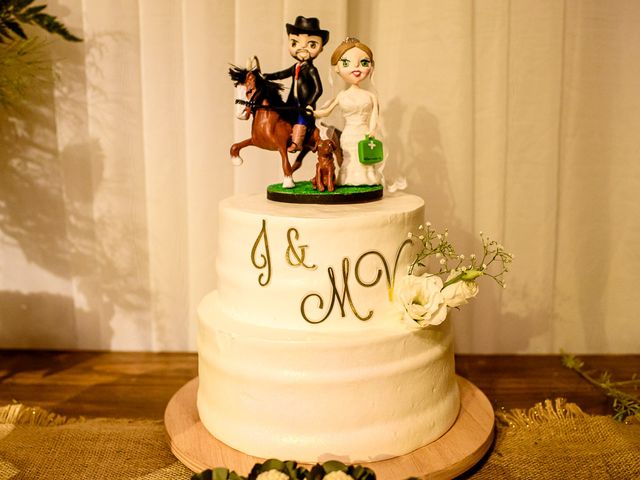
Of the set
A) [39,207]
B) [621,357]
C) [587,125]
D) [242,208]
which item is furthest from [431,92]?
[39,207]

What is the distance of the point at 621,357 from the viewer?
1862 mm

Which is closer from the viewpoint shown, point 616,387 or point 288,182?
point 288,182

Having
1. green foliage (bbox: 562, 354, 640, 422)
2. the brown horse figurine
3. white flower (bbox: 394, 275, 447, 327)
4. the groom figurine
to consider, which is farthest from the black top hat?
green foliage (bbox: 562, 354, 640, 422)

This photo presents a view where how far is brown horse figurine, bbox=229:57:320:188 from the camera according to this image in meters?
1.29

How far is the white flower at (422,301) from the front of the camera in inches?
45.2

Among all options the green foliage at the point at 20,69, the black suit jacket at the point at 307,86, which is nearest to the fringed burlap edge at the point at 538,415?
the black suit jacket at the point at 307,86

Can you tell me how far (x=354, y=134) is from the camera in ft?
4.45

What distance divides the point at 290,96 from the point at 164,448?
0.83 m

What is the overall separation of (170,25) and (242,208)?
0.79 m

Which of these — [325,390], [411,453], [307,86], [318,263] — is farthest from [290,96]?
[411,453]

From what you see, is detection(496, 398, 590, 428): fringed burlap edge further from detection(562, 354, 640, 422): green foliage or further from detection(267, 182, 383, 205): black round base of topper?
detection(267, 182, 383, 205): black round base of topper

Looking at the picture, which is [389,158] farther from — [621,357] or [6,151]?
[6,151]

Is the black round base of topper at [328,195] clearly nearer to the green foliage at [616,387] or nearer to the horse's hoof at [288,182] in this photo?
the horse's hoof at [288,182]

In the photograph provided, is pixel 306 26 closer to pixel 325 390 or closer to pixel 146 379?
pixel 325 390
